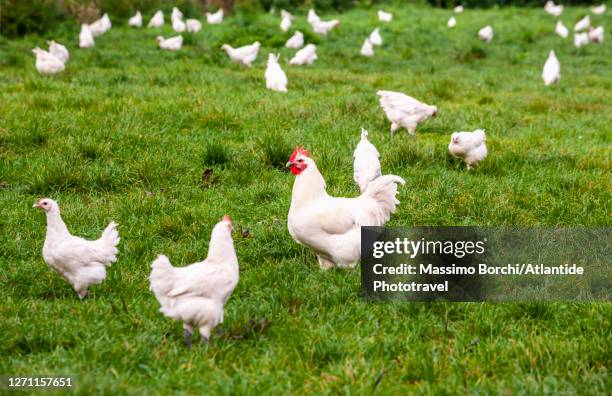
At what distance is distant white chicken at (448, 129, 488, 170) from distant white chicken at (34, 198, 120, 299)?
3.63 metres

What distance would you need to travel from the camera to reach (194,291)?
3408 mm

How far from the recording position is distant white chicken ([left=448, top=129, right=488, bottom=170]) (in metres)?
6.55

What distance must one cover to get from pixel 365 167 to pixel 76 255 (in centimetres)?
268

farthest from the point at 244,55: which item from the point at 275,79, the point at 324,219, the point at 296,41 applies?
the point at 324,219

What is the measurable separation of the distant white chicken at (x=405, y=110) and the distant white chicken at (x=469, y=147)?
3.83 ft

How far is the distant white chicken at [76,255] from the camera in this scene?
161 inches

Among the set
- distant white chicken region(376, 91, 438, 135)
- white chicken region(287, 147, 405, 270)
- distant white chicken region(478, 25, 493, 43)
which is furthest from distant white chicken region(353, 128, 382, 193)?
distant white chicken region(478, 25, 493, 43)

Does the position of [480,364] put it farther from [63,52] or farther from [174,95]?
[63,52]

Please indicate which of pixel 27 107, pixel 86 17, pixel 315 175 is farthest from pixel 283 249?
pixel 86 17

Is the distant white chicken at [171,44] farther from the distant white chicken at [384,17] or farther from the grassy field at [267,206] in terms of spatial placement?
the distant white chicken at [384,17]

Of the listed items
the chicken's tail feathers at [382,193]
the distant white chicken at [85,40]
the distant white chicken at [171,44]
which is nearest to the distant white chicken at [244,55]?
the distant white chicken at [171,44]

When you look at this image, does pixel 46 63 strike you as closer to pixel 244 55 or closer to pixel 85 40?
pixel 244 55

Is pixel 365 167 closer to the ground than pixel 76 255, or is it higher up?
higher up

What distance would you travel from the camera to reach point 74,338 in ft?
11.8
